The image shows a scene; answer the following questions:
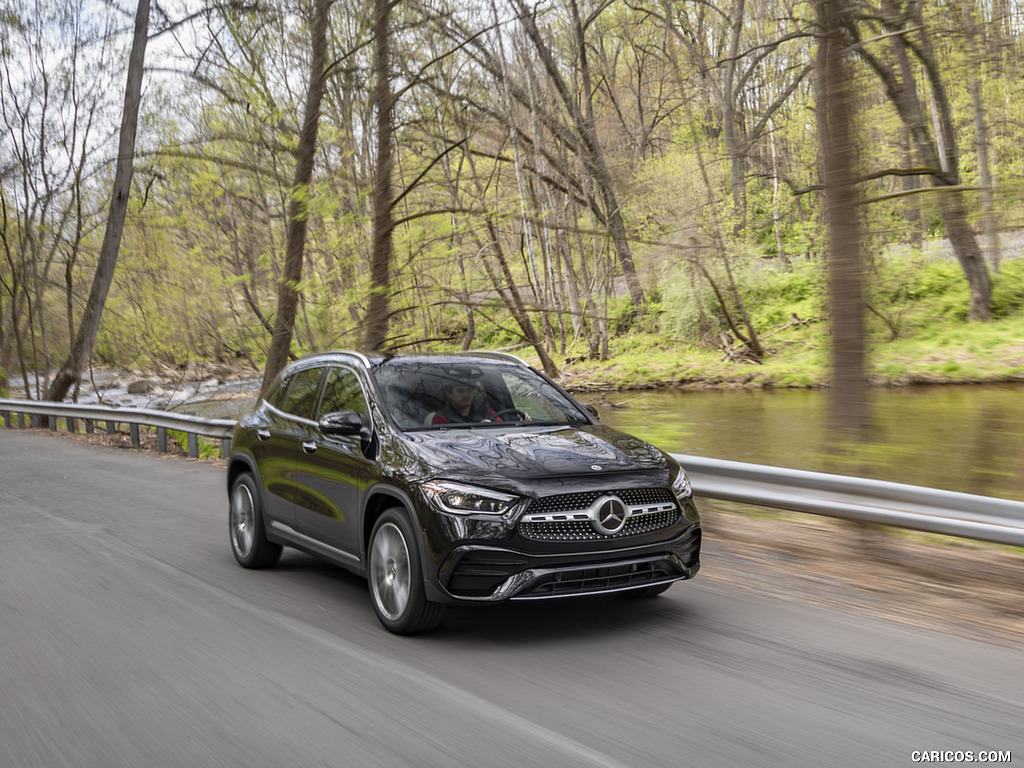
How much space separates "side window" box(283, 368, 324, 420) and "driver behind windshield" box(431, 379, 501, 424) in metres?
1.15

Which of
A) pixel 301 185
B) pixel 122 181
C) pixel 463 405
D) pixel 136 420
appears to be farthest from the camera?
pixel 122 181

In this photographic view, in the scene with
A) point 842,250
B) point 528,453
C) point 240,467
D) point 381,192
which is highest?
point 381,192

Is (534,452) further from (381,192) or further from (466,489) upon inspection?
(381,192)

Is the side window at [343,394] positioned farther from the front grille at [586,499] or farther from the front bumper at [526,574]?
the front grille at [586,499]

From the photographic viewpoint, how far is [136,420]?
59.6ft

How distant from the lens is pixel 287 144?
17.3 meters

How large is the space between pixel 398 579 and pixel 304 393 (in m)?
2.20

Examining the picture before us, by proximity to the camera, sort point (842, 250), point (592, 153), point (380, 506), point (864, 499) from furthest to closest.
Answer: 1. point (592, 153)
2. point (842, 250)
3. point (864, 499)
4. point (380, 506)

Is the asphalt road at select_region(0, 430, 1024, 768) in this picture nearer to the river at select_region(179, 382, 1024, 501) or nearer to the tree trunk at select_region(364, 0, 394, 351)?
the river at select_region(179, 382, 1024, 501)

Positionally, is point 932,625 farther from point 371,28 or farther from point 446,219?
point 371,28

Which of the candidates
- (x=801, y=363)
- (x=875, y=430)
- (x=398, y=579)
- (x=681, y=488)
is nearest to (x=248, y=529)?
(x=398, y=579)

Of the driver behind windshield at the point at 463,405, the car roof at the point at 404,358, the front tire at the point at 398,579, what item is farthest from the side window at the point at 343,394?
the front tire at the point at 398,579

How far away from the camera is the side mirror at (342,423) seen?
588cm

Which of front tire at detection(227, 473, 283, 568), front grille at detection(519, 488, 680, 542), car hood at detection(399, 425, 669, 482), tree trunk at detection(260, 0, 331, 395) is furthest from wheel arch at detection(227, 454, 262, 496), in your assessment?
tree trunk at detection(260, 0, 331, 395)
